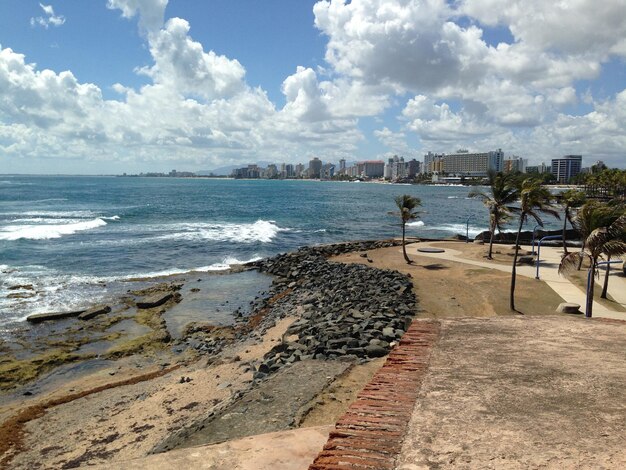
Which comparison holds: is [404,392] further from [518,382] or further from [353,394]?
[353,394]

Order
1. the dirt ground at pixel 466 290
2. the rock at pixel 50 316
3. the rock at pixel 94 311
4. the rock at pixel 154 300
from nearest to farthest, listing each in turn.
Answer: the dirt ground at pixel 466 290 < the rock at pixel 50 316 < the rock at pixel 94 311 < the rock at pixel 154 300

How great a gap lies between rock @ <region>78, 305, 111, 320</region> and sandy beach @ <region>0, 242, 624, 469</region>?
496 centimetres

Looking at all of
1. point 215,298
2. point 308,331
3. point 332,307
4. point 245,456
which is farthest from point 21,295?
point 245,456

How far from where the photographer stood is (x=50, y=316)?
64.1 ft

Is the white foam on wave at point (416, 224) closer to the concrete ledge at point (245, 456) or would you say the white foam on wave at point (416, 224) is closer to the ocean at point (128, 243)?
the ocean at point (128, 243)

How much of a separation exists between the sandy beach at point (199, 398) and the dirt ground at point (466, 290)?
147 mm

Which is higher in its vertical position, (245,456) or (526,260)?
(245,456)

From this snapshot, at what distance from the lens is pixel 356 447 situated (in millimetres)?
3928

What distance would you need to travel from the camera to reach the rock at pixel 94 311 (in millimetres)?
19844

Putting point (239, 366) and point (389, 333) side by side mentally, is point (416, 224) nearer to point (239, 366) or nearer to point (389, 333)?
point (389, 333)

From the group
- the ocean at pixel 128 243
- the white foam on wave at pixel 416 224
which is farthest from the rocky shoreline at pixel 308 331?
the white foam on wave at pixel 416 224

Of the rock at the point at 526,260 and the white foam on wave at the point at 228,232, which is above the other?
the rock at the point at 526,260

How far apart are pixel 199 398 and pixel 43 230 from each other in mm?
39902

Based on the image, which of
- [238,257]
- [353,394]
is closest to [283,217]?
[238,257]
